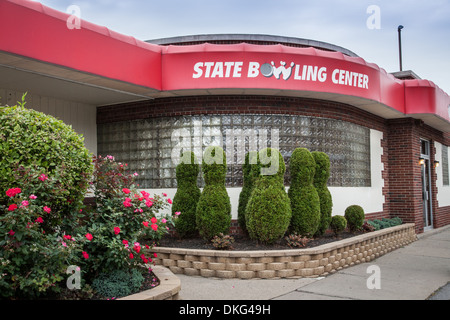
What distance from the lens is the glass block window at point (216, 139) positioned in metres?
8.88

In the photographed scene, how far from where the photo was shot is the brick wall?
8.88 metres

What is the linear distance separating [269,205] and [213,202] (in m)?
0.98

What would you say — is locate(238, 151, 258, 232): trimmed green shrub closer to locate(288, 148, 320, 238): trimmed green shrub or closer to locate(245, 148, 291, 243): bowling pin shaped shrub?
locate(245, 148, 291, 243): bowling pin shaped shrub

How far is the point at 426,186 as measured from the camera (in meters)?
13.5

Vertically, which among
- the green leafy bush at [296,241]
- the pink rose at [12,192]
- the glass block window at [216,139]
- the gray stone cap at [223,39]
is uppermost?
the gray stone cap at [223,39]

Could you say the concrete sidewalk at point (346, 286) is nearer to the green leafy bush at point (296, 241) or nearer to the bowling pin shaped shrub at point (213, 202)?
the green leafy bush at point (296, 241)

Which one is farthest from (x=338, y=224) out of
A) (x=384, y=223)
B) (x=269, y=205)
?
(x=384, y=223)

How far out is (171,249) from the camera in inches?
271

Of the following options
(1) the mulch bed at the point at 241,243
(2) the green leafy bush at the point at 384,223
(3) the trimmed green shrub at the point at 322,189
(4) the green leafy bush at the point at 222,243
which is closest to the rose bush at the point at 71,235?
(4) the green leafy bush at the point at 222,243

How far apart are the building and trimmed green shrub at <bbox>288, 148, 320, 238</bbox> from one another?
123 centimetres

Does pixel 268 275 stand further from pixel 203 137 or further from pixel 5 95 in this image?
pixel 5 95

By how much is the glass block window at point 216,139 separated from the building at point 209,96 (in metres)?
0.02

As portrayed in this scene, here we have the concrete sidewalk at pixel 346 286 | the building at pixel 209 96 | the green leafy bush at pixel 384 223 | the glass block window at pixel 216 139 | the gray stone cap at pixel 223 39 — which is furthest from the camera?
the green leafy bush at pixel 384 223

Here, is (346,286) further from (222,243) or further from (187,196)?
(187,196)
